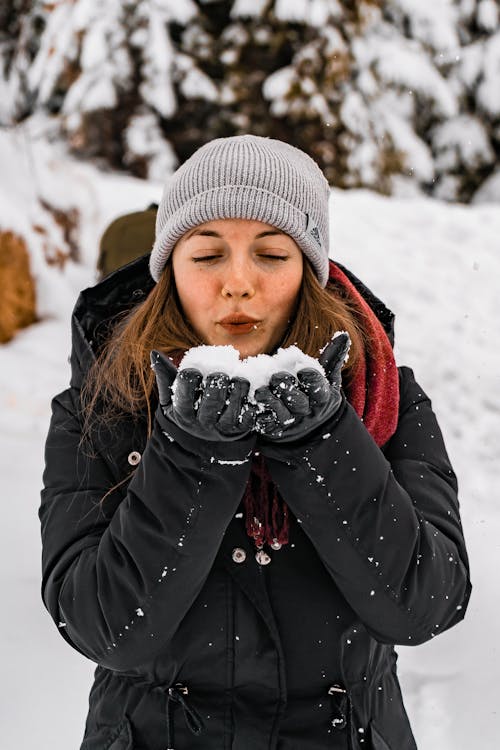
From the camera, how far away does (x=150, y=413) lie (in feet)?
5.05

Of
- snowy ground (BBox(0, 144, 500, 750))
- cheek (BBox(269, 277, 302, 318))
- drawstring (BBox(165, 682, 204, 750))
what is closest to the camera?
drawstring (BBox(165, 682, 204, 750))

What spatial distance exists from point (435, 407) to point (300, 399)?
3783 millimetres

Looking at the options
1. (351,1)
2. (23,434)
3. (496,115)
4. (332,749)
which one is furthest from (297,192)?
(496,115)

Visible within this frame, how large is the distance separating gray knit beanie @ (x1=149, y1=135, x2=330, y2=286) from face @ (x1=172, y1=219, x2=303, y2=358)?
1.1 inches

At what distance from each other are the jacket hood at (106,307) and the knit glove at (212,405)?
1.76 feet

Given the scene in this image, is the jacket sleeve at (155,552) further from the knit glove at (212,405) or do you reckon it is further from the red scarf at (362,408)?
the red scarf at (362,408)

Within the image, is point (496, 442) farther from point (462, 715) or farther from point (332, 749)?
point (332, 749)

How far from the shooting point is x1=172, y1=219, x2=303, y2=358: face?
58.3 inches

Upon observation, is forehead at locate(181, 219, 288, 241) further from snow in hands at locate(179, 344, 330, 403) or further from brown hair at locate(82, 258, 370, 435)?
snow in hands at locate(179, 344, 330, 403)

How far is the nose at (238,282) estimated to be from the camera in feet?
4.77

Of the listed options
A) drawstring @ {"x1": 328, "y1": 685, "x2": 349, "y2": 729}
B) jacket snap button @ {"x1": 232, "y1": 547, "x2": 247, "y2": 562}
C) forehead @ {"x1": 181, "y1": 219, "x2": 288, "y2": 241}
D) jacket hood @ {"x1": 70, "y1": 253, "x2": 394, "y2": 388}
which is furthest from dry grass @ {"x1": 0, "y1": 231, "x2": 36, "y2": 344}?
drawstring @ {"x1": 328, "y1": 685, "x2": 349, "y2": 729}

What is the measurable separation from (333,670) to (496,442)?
3308 mm

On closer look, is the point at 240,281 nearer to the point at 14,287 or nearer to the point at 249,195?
the point at 249,195

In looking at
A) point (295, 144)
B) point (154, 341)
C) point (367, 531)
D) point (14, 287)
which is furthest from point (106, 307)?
point (295, 144)
